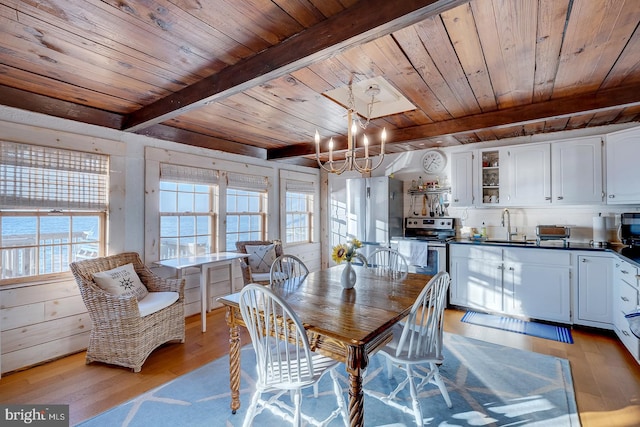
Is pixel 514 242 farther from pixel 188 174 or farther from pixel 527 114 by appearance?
pixel 188 174

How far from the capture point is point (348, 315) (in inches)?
66.9

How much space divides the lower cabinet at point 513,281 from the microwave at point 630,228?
0.56 metres

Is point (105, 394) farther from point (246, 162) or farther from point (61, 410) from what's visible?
point (246, 162)

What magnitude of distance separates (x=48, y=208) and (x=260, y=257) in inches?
90.3

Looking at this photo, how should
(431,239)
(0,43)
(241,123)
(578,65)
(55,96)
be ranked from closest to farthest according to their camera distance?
(0,43) → (578,65) → (55,96) → (241,123) → (431,239)

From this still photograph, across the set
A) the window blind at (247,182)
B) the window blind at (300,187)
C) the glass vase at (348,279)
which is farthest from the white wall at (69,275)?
the glass vase at (348,279)

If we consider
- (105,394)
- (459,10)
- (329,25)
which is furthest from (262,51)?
(105,394)

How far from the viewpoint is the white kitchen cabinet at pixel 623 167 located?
305 cm

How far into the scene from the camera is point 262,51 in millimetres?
1868

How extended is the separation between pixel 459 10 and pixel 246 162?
11.8 feet

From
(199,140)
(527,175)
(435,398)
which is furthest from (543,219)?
(199,140)

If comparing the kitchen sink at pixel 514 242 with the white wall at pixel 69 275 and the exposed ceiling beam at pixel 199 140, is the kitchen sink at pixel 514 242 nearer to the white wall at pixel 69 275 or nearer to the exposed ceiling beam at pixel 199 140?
the exposed ceiling beam at pixel 199 140

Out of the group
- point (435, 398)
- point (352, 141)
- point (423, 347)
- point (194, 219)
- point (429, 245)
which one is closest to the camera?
point (423, 347)

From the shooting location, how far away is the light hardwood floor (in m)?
2.05
